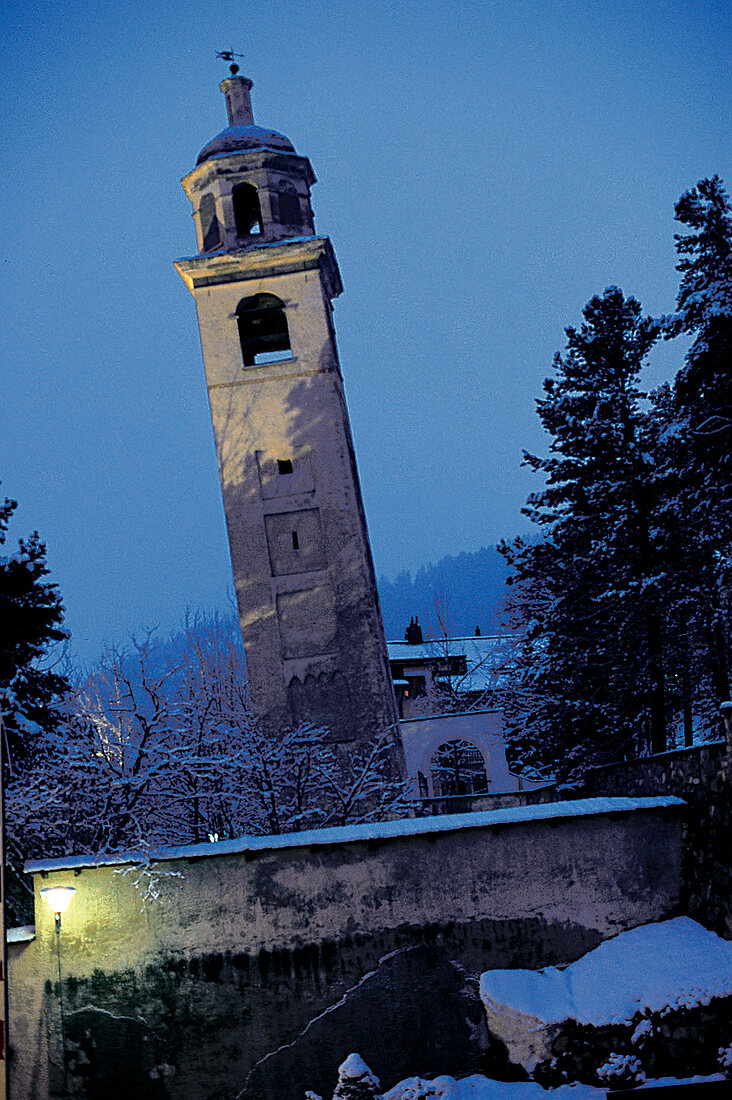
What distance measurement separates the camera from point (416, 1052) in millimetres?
13711

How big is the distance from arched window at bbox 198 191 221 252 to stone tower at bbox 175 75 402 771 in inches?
1.2

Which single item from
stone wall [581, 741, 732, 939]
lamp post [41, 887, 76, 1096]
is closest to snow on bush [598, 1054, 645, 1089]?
stone wall [581, 741, 732, 939]

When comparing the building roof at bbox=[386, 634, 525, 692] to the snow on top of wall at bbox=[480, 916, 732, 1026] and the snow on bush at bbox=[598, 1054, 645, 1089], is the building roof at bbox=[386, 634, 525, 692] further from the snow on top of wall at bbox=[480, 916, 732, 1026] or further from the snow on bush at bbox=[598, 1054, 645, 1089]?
the snow on bush at bbox=[598, 1054, 645, 1089]

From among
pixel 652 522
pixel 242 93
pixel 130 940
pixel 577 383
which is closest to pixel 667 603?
pixel 652 522

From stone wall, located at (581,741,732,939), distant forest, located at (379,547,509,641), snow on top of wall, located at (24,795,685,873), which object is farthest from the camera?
distant forest, located at (379,547,509,641)

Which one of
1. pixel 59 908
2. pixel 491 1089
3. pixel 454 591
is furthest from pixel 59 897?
pixel 454 591

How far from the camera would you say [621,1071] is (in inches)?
501

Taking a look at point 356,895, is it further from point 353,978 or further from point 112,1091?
point 112,1091

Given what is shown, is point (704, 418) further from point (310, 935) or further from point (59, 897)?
point (59, 897)

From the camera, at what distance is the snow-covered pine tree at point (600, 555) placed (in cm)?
2103

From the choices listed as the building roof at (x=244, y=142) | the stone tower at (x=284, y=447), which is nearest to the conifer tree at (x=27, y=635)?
the stone tower at (x=284, y=447)

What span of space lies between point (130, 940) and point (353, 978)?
295cm

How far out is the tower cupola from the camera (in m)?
25.6

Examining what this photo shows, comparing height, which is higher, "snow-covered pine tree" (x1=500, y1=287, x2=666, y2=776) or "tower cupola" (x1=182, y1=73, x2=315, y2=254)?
"tower cupola" (x1=182, y1=73, x2=315, y2=254)
